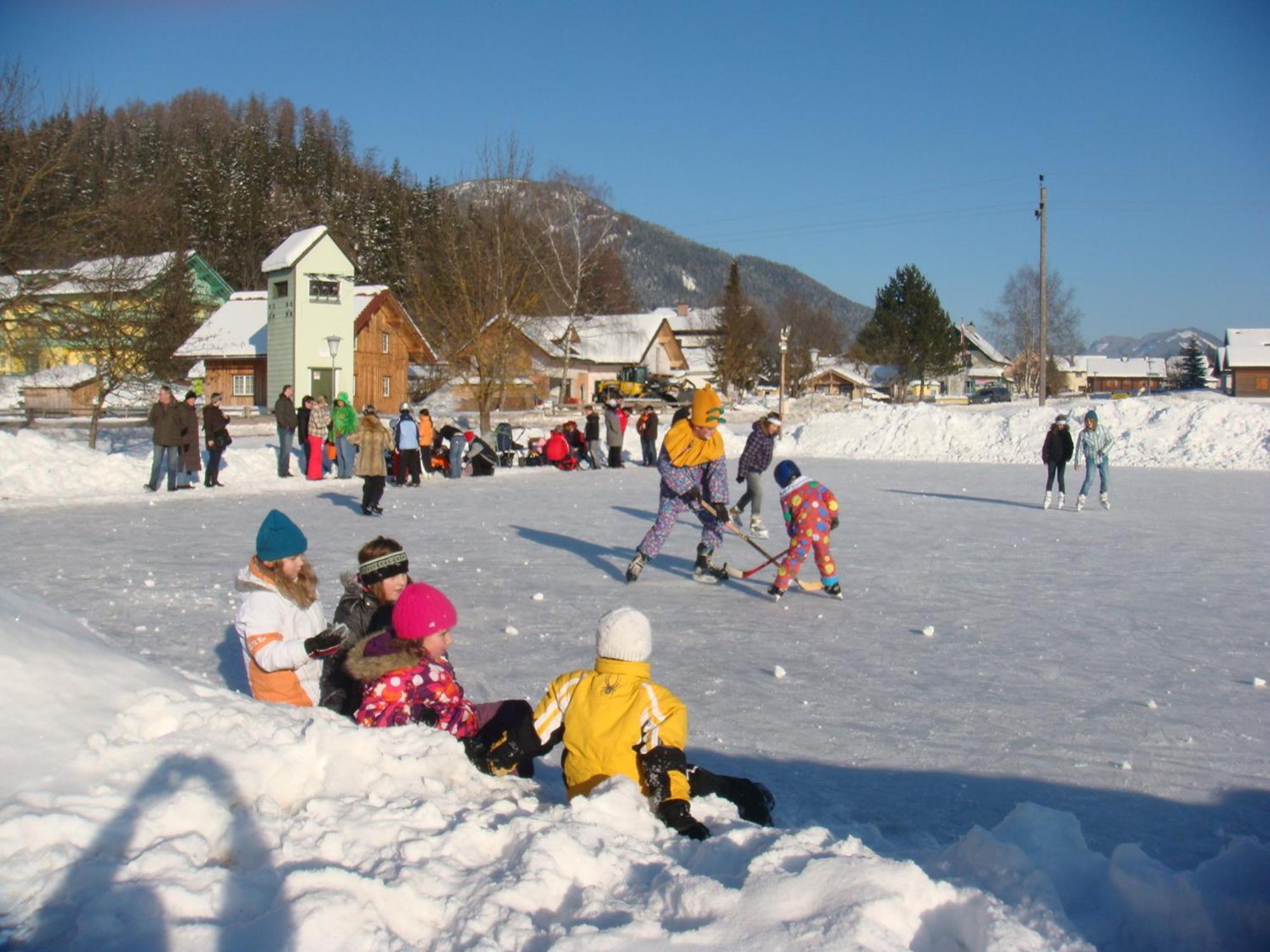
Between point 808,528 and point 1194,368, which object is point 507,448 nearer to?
point 808,528

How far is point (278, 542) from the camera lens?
441 centimetres

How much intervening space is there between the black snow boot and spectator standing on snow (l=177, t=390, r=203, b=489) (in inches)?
405

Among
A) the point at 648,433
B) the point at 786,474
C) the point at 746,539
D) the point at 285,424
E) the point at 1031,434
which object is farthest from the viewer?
the point at 1031,434

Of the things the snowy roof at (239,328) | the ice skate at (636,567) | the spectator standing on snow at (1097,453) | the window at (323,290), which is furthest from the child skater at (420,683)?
the snowy roof at (239,328)

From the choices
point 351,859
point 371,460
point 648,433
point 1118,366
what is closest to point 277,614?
point 351,859

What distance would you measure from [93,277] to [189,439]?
24.0ft

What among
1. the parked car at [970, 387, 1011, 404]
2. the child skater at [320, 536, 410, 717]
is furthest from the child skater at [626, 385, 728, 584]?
the parked car at [970, 387, 1011, 404]

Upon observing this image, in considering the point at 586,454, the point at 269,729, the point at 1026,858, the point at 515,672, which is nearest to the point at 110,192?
the point at 586,454

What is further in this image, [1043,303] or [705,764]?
[1043,303]

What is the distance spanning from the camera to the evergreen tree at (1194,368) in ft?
258

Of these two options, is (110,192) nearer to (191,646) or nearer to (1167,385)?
(191,646)

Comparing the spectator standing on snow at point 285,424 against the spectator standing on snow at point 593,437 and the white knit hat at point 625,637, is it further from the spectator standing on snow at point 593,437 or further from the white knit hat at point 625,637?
the white knit hat at point 625,637

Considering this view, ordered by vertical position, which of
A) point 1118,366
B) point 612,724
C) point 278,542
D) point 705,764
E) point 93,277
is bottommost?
point 705,764

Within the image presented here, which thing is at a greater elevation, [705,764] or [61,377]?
[61,377]
